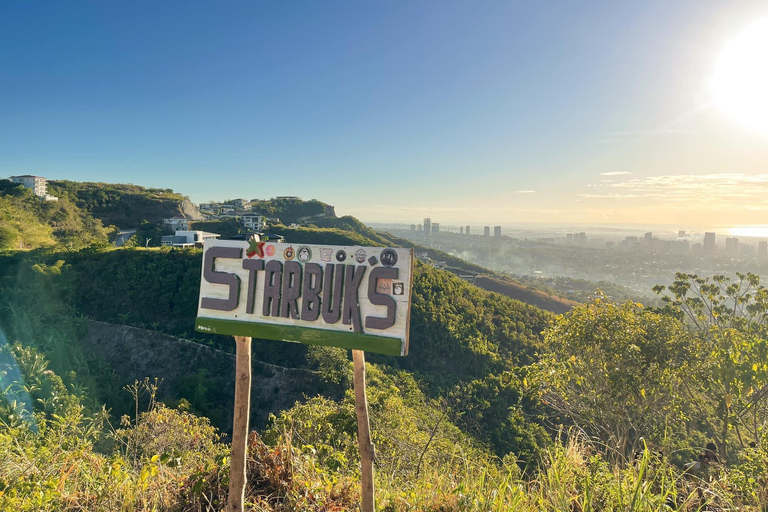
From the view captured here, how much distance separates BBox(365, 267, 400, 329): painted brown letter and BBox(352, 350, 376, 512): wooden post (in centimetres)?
24

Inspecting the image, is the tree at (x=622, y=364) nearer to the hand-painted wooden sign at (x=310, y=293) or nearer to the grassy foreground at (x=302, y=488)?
the grassy foreground at (x=302, y=488)

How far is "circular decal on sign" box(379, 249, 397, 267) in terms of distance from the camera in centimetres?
223

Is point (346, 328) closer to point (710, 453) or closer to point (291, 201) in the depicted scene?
point (710, 453)

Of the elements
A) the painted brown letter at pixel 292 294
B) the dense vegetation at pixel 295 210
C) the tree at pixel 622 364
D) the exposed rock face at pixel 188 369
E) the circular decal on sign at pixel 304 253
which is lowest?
the exposed rock face at pixel 188 369

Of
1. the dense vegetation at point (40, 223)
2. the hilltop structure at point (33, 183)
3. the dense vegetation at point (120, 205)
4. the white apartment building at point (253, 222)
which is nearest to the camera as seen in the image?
the dense vegetation at point (40, 223)

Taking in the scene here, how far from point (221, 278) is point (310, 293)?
0.66 m

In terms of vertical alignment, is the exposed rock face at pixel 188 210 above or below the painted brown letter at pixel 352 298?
above

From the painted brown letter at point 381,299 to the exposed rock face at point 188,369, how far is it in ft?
53.8

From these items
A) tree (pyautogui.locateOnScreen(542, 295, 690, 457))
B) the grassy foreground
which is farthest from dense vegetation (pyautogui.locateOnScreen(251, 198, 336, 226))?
the grassy foreground

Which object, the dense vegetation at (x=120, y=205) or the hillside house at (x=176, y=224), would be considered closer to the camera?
the hillside house at (x=176, y=224)

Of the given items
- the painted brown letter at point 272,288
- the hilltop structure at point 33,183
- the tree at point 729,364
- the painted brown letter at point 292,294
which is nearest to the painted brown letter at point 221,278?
the painted brown letter at point 272,288

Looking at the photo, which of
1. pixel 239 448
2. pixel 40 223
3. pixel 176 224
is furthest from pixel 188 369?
pixel 40 223

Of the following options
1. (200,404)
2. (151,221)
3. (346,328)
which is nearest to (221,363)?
(200,404)

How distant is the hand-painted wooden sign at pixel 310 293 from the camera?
86.7 inches
